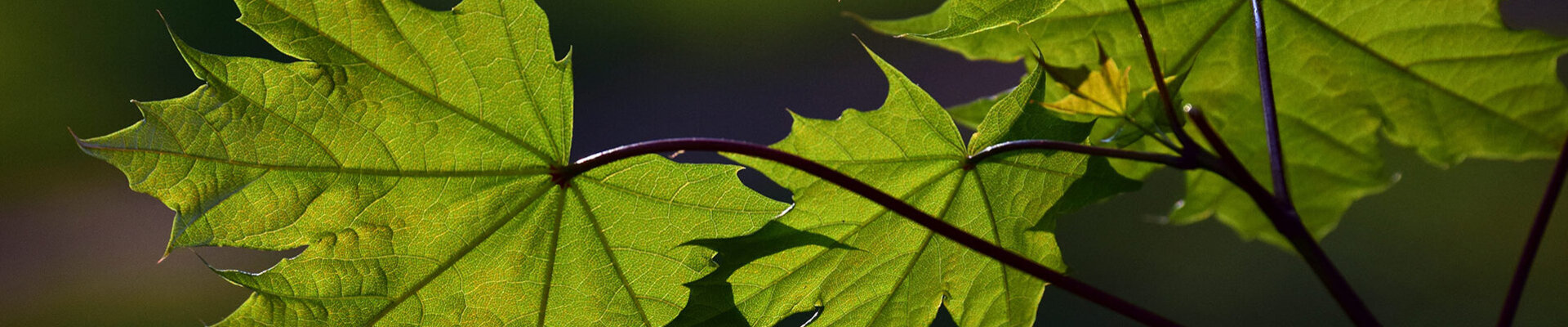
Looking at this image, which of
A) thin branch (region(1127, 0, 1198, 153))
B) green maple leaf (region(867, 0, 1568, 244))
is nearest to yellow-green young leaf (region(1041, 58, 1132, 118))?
thin branch (region(1127, 0, 1198, 153))

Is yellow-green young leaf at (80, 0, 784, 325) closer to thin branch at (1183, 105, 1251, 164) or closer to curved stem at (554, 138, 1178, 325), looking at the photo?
curved stem at (554, 138, 1178, 325)

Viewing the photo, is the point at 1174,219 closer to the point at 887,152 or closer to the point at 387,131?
the point at 887,152

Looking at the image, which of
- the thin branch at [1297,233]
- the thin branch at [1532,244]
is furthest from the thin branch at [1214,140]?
the thin branch at [1532,244]

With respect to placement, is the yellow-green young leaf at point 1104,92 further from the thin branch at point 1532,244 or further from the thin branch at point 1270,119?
the thin branch at point 1532,244

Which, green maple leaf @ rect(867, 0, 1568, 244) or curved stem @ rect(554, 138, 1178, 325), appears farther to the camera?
green maple leaf @ rect(867, 0, 1568, 244)

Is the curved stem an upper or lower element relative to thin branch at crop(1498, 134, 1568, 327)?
upper

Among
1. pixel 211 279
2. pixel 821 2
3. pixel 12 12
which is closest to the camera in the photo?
pixel 211 279

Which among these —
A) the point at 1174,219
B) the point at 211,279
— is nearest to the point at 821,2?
the point at 211,279

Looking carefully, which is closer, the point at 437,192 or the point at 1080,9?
the point at 437,192

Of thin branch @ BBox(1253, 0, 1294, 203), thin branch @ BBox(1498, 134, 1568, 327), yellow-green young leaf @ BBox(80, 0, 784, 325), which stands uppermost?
yellow-green young leaf @ BBox(80, 0, 784, 325)
